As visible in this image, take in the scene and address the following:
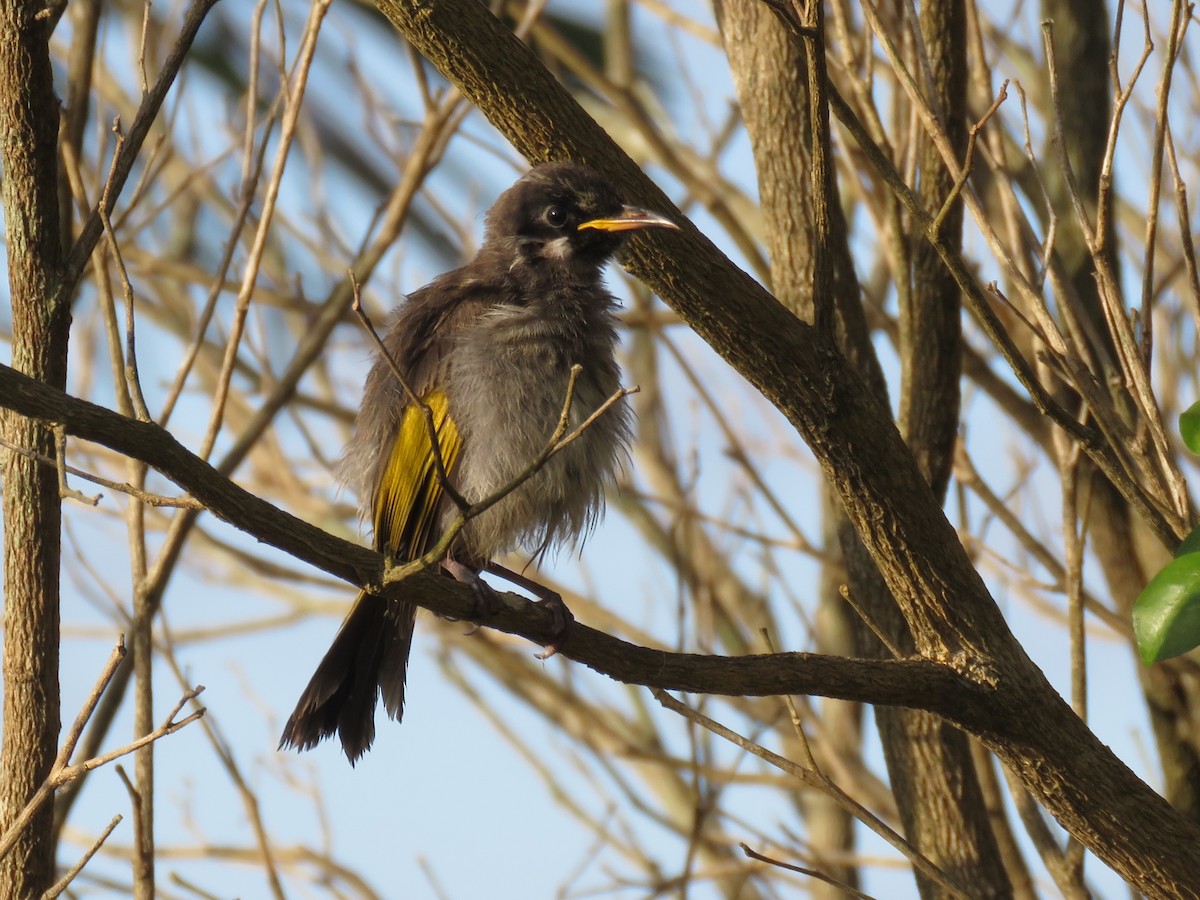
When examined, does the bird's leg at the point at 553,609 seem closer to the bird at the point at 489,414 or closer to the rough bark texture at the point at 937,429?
the bird at the point at 489,414

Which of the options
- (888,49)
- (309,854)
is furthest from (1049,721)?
(309,854)

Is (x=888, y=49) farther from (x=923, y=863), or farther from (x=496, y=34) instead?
(x=923, y=863)

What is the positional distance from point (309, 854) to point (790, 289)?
111 inches

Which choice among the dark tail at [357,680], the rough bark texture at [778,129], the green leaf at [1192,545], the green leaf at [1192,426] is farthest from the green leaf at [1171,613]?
the dark tail at [357,680]

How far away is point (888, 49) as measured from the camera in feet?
10.6

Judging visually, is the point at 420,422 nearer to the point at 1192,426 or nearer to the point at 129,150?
the point at 129,150

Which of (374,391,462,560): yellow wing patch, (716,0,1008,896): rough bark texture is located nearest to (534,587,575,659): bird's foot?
(374,391,462,560): yellow wing patch

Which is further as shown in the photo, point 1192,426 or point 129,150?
point 129,150

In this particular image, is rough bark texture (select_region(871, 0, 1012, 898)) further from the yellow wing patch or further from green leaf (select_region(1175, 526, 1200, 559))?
green leaf (select_region(1175, 526, 1200, 559))

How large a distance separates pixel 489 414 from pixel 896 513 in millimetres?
1395

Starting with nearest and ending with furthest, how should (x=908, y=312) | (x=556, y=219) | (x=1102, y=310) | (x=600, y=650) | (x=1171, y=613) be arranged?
(x=1171, y=613) → (x=600, y=650) → (x=908, y=312) → (x=556, y=219) → (x=1102, y=310)

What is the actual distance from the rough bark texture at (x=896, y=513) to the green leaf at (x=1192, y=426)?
0.56 m

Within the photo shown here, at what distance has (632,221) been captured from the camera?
133 inches

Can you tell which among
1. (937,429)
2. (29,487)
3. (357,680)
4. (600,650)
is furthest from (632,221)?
(357,680)
